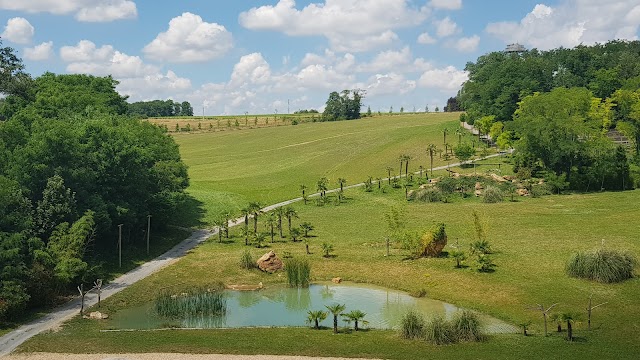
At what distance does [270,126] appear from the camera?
160250 mm

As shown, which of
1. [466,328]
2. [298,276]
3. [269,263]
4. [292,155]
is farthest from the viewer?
[292,155]

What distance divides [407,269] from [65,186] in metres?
26.8

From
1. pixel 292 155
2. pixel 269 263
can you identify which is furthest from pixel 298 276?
pixel 292 155

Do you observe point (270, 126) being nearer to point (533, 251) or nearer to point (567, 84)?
point (567, 84)

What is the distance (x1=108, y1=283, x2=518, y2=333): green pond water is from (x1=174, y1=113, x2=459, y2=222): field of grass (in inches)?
1245

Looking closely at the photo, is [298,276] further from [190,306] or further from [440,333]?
[440,333]

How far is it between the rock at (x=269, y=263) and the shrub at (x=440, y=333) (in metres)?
18.9

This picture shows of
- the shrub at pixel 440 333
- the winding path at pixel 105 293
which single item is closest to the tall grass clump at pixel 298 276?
the winding path at pixel 105 293

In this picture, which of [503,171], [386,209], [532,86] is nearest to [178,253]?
[386,209]

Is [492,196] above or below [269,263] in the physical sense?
above

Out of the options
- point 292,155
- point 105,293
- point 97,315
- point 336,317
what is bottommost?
point 105,293

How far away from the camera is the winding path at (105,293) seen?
33.4m

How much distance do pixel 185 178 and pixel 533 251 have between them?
37348 mm

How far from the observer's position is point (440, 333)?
102ft
